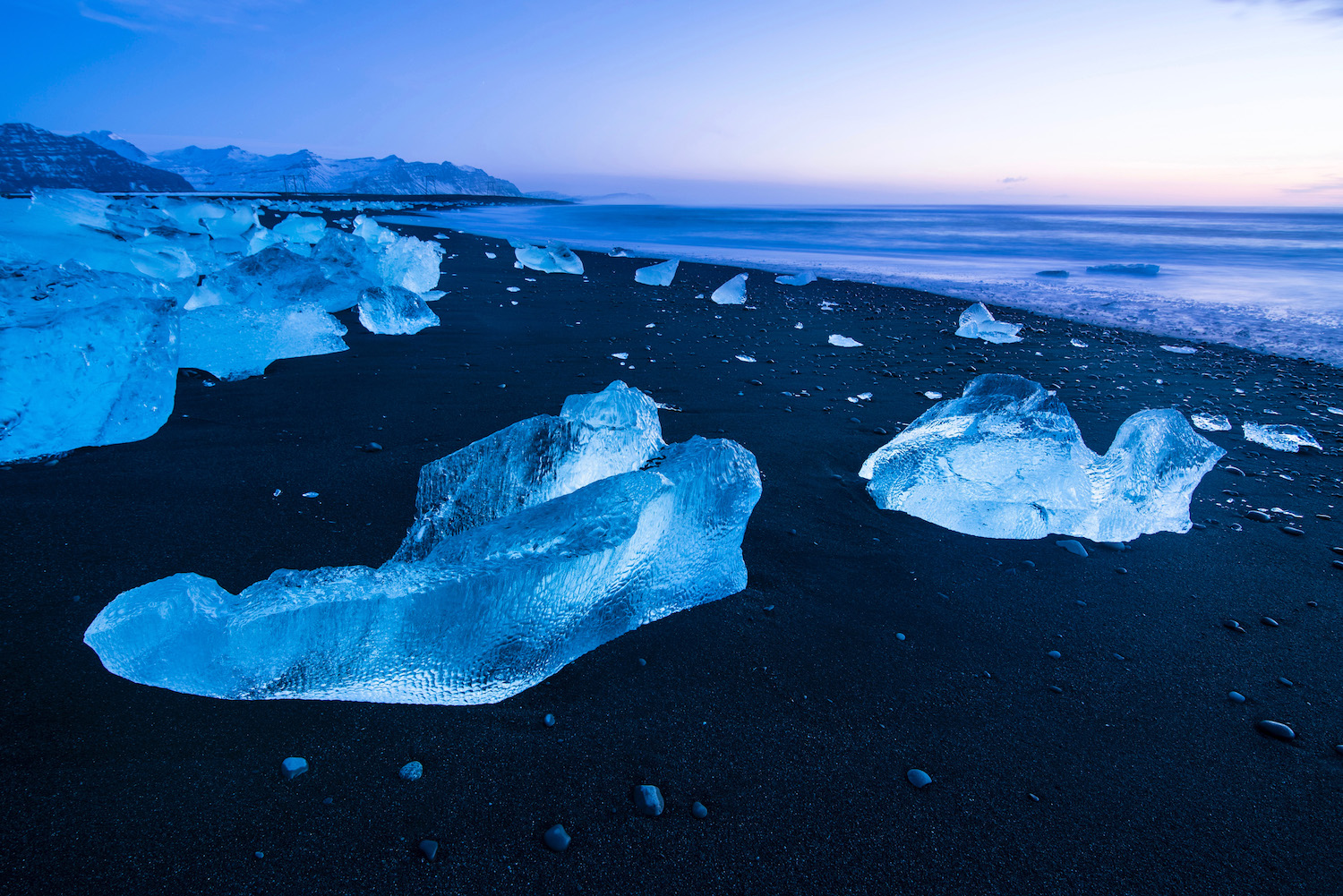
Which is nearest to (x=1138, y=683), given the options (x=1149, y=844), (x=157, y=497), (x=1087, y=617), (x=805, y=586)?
(x=1087, y=617)

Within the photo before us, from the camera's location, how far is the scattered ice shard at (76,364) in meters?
2.69

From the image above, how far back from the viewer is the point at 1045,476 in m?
2.57

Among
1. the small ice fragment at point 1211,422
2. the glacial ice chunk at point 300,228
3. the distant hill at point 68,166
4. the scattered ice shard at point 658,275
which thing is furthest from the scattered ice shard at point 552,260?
the distant hill at point 68,166

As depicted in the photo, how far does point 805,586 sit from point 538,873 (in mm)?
1231

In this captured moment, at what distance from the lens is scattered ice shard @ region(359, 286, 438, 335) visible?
5242 mm

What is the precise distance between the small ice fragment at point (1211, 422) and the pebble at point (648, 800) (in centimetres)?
438

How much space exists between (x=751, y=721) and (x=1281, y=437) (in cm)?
409

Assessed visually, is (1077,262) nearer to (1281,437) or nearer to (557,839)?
(1281,437)

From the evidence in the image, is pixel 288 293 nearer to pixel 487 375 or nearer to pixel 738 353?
pixel 487 375

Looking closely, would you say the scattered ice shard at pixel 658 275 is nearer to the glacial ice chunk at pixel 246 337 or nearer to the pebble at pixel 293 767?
the glacial ice chunk at pixel 246 337

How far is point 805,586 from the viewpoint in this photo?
6.92ft

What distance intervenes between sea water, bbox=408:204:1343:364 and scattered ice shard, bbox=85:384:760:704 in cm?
778

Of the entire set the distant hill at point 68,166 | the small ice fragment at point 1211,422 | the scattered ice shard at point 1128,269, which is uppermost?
the distant hill at point 68,166

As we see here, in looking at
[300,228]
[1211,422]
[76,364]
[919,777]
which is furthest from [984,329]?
[300,228]
